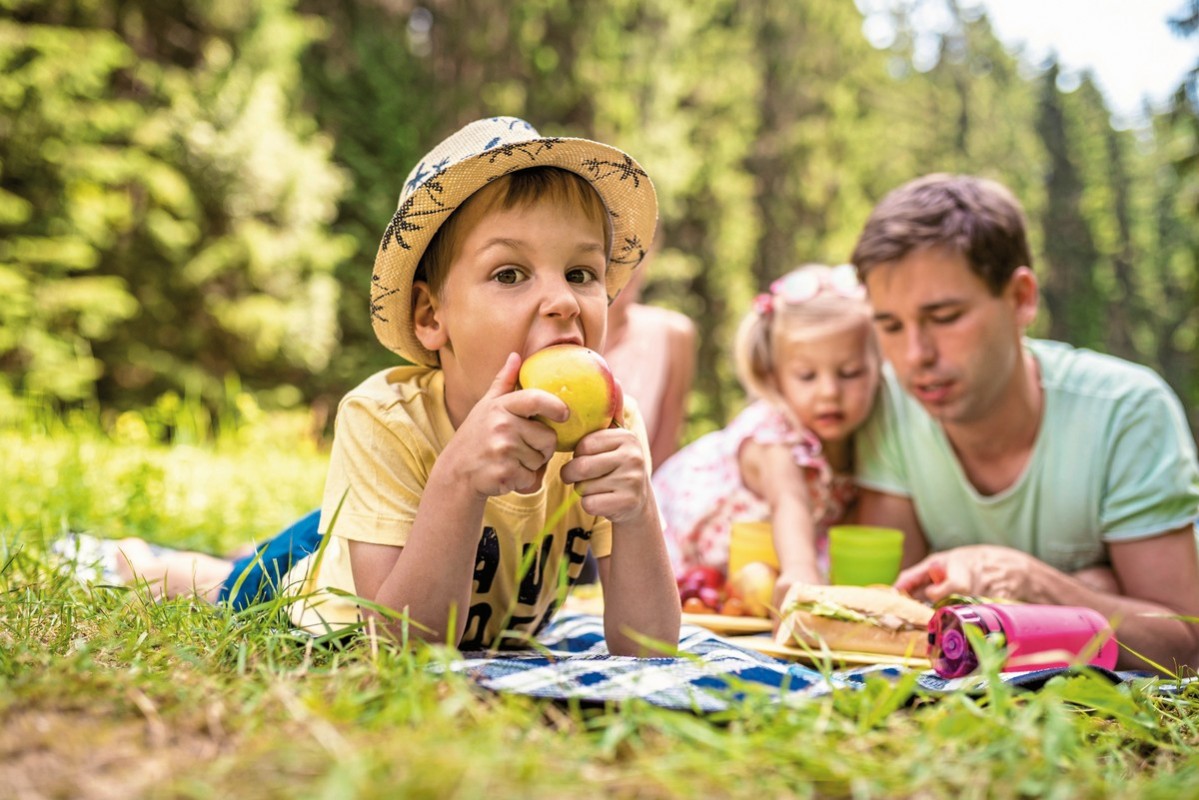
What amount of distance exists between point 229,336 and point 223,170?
1.74 m

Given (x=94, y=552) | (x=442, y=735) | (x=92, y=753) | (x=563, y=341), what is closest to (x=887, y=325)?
(x=563, y=341)

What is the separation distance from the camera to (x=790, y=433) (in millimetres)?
3582

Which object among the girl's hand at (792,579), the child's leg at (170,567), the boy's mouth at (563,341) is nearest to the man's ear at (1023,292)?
the girl's hand at (792,579)

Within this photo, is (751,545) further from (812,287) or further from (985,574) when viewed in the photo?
(812,287)

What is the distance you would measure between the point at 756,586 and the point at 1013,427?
39.3 inches

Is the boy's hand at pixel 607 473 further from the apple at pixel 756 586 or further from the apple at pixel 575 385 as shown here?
the apple at pixel 756 586

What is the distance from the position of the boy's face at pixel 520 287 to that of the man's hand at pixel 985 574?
1278 mm

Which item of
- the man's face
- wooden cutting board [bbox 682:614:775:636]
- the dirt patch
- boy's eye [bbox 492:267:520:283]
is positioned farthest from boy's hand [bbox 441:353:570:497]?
the man's face

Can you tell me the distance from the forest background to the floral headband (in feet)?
10.8

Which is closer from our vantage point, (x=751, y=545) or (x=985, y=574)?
(x=985, y=574)

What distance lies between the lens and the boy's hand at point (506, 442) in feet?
5.69

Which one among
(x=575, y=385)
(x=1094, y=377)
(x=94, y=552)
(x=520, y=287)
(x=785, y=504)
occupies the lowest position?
(x=94, y=552)

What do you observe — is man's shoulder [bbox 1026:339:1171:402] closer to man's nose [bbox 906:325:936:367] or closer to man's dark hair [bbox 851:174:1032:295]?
man's dark hair [bbox 851:174:1032:295]

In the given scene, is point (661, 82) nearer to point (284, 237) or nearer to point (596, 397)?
point (284, 237)
